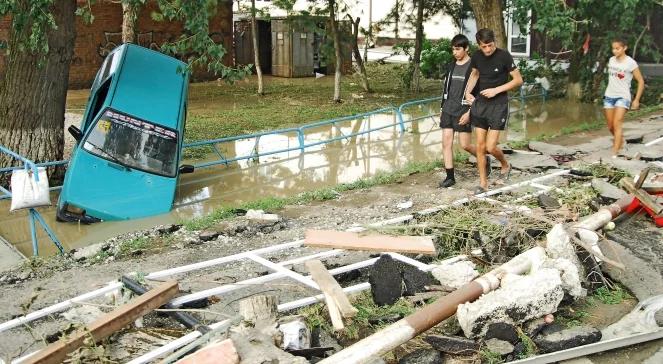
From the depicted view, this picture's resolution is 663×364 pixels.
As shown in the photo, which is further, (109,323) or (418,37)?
(418,37)

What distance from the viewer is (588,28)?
16.9m

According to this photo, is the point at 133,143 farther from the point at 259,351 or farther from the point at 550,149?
the point at 259,351

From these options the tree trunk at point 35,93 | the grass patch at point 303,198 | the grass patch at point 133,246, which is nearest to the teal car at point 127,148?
Result: the tree trunk at point 35,93

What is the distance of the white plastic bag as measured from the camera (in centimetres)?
756

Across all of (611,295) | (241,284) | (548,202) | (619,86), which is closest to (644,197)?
(548,202)

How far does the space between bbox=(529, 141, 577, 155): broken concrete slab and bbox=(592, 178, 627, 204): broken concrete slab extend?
266cm

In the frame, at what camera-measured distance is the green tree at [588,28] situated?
1334cm

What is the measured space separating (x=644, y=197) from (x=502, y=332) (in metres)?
3.12

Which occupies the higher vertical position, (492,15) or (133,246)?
(492,15)

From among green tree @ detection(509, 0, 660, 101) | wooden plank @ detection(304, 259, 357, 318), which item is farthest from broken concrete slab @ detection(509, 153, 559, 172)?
wooden plank @ detection(304, 259, 357, 318)

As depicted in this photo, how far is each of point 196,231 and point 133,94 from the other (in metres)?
3.60

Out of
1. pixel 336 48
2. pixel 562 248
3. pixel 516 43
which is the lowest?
pixel 562 248

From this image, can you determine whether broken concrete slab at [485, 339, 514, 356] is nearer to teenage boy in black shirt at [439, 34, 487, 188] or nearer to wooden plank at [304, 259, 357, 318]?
wooden plank at [304, 259, 357, 318]

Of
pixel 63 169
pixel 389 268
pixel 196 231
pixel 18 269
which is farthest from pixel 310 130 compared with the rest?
pixel 389 268
